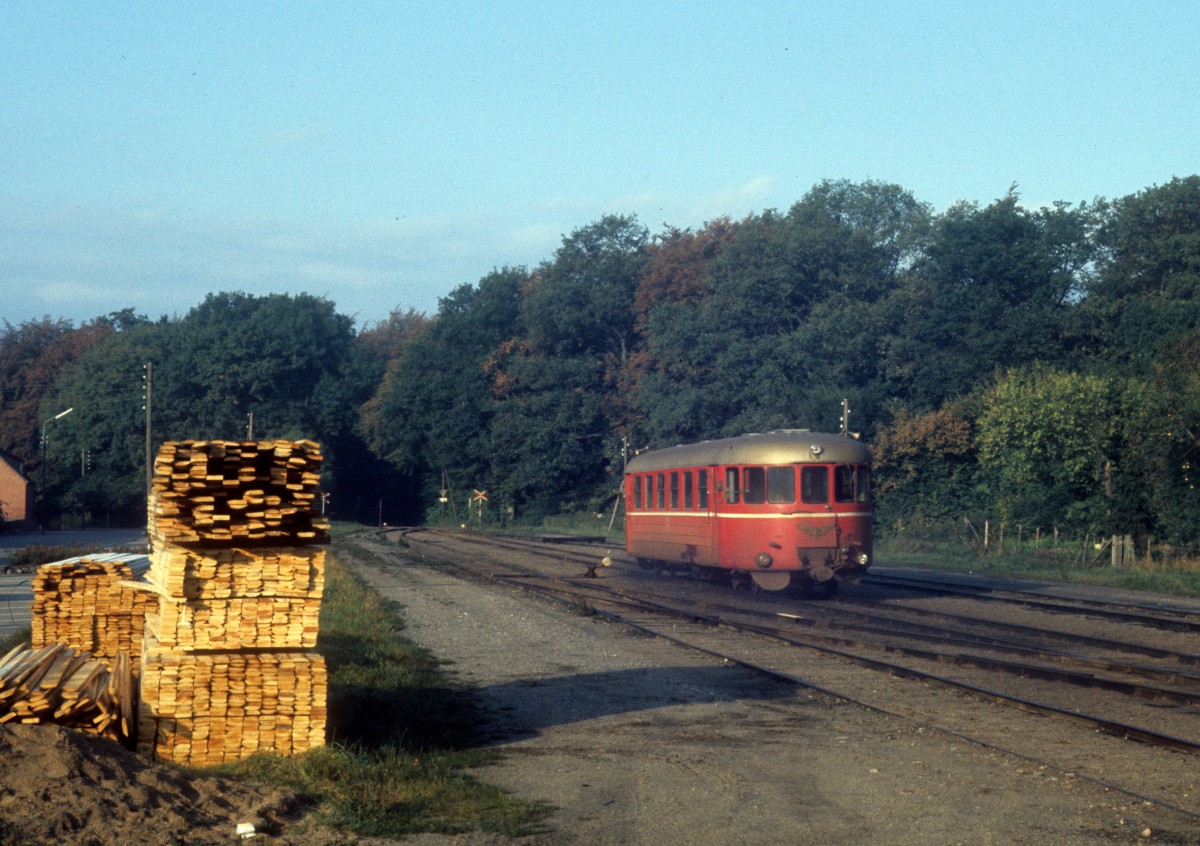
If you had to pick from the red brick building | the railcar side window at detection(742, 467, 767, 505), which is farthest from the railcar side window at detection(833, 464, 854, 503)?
the red brick building

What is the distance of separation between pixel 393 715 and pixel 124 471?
77.2m

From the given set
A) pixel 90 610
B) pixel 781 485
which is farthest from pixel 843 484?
pixel 90 610

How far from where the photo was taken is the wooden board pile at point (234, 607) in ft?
29.5

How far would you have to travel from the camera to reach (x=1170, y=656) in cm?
1536

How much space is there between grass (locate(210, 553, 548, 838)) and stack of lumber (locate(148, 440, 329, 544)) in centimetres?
159

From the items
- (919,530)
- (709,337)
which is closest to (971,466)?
(919,530)

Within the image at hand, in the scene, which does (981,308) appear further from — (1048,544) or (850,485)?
(850,485)

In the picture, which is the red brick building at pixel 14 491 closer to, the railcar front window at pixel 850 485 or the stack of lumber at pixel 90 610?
the railcar front window at pixel 850 485

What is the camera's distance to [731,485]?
2492cm

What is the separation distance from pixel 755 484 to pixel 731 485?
2.19 feet

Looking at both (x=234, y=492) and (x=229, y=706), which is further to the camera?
(x=234, y=492)

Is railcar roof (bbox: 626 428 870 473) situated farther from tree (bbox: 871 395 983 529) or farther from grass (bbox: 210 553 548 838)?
tree (bbox: 871 395 983 529)

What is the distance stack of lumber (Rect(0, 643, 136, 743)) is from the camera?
861cm

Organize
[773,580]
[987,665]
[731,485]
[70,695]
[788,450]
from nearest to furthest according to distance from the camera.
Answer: [70,695]
[987,665]
[788,450]
[773,580]
[731,485]
